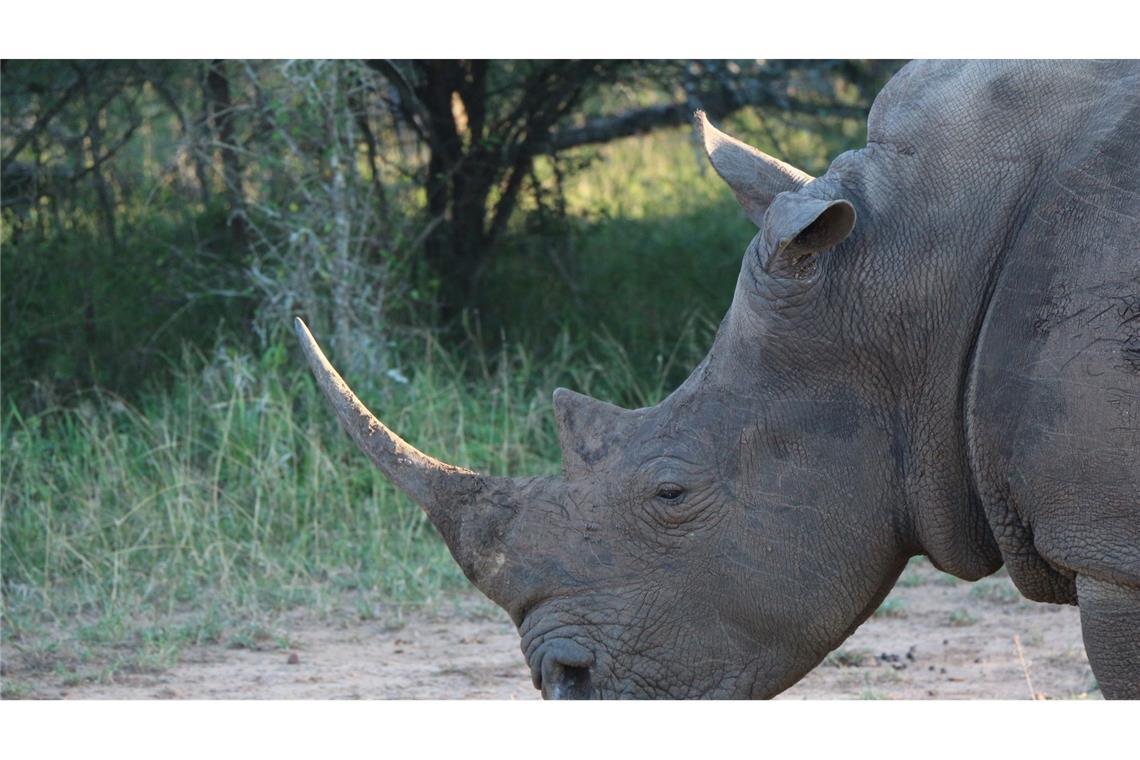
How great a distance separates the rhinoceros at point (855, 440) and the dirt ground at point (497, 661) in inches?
57.1

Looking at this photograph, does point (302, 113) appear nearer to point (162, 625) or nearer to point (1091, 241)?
point (162, 625)

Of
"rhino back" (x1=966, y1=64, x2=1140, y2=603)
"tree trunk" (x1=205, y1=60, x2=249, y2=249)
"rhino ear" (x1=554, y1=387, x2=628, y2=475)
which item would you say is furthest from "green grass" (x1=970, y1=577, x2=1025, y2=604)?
"tree trunk" (x1=205, y1=60, x2=249, y2=249)

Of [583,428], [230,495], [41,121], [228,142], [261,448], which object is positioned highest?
[41,121]

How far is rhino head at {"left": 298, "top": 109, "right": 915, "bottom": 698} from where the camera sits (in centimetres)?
324

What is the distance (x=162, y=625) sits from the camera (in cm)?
548

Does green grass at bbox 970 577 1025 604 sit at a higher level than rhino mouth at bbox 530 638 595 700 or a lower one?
lower

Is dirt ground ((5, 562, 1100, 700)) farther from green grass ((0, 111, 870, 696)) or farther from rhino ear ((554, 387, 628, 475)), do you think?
rhino ear ((554, 387, 628, 475))

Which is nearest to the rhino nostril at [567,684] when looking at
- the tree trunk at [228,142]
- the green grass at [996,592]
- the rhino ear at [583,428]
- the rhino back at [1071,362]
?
the rhino ear at [583,428]

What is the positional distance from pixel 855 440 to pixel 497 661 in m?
2.26

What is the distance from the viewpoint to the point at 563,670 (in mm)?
3342

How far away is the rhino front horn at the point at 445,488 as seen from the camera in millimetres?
3408

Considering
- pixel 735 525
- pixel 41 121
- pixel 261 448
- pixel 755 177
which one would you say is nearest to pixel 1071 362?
pixel 735 525

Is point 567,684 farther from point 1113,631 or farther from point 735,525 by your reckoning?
point 1113,631

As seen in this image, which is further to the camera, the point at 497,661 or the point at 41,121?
the point at 41,121
